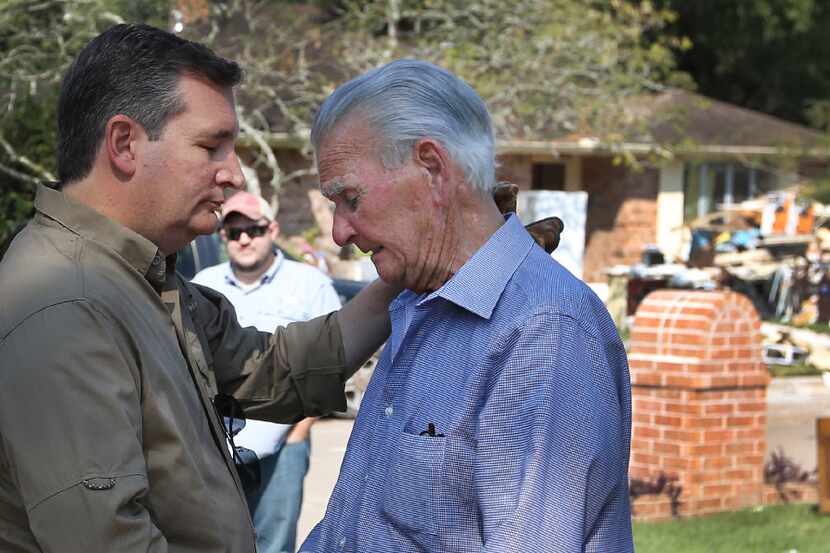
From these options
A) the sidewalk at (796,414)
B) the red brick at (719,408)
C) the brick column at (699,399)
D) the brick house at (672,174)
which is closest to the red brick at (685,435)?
the brick column at (699,399)

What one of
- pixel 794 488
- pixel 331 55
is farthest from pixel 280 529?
pixel 331 55

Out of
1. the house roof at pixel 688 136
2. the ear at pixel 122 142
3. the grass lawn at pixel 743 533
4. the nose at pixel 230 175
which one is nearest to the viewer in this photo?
the ear at pixel 122 142

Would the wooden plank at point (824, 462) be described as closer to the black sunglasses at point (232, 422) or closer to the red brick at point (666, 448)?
the red brick at point (666, 448)

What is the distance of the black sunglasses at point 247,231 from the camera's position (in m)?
5.70

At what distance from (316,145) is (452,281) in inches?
17.1

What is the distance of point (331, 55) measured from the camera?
57.3 ft

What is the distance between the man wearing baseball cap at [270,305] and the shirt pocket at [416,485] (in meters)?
2.86

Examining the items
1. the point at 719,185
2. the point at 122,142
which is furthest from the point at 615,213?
the point at 122,142

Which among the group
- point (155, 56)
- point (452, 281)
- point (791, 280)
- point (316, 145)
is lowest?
point (791, 280)

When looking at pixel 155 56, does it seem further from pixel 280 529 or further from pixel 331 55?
pixel 331 55

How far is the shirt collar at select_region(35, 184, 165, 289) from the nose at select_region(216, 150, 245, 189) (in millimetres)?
194

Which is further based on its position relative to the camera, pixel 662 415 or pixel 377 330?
pixel 662 415

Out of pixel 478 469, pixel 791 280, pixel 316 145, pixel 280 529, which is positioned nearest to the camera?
pixel 478 469

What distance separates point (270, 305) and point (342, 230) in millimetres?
3027
